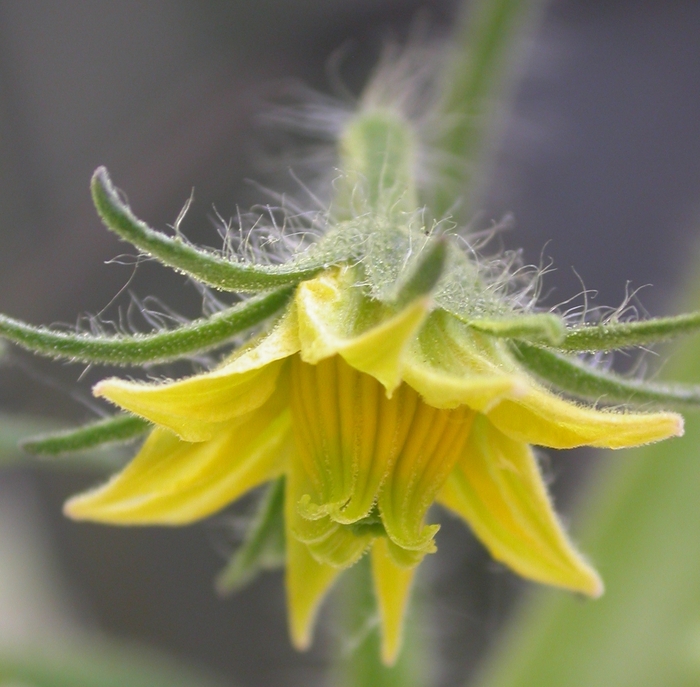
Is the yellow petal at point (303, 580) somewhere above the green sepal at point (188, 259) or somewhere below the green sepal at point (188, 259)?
below

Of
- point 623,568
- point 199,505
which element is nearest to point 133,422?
point 199,505

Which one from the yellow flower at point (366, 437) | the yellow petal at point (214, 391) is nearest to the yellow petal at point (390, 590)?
the yellow flower at point (366, 437)

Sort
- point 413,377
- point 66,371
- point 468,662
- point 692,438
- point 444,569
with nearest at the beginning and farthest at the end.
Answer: point 413,377
point 692,438
point 444,569
point 468,662
point 66,371

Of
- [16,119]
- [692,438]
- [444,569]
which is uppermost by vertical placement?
[16,119]

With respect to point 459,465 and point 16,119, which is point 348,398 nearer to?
point 459,465

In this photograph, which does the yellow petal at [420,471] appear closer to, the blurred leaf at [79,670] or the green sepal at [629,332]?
the green sepal at [629,332]

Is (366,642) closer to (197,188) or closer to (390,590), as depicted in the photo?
(390,590)
